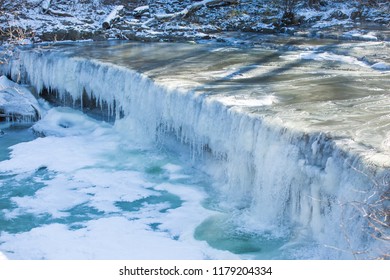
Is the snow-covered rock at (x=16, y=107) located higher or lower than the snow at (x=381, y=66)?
lower

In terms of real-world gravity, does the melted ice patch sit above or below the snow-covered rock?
below

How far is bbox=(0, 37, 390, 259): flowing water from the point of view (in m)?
6.61

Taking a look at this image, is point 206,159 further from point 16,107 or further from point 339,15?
point 339,15

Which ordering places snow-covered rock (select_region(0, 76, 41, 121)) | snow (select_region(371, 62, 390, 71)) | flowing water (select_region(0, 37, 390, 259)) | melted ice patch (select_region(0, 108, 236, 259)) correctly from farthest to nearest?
snow-covered rock (select_region(0, 76, 41, 121))
snow (select_region(371, 62, 390, 71))
melted ice patch (select_region(0, 108, 236, 259))
flowing water (select_region(0, 37, 390, 259))

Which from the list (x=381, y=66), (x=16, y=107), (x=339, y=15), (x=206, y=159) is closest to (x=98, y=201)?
(x=206, y=159)

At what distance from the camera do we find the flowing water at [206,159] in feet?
21.7

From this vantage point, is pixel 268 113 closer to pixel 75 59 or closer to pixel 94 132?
pixel 94 132

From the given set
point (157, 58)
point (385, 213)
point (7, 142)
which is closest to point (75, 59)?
point (157, 58)

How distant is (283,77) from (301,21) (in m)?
8.25

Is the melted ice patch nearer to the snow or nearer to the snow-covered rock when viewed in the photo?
the snow-covered rock

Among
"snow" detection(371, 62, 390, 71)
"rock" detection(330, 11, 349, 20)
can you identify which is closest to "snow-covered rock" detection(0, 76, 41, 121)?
"snow" detection(371, 62, 390, 71)

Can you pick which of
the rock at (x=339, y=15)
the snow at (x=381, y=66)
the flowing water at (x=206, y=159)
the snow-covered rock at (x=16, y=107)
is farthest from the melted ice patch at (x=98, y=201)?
the rock at (x=339, y=15)

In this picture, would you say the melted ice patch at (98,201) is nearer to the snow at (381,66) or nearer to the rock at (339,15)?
the snow at (381,66)

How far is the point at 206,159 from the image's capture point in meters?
9.30
